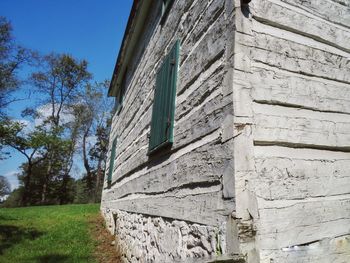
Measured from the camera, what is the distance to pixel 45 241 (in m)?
7.21

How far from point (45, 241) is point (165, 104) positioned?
18.9ft

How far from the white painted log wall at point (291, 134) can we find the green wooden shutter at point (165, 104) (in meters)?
1.27

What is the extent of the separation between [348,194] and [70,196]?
29.3m

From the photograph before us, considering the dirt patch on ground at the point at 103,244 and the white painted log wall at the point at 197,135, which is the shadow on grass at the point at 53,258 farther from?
the white painted log wall at the point at 197,135

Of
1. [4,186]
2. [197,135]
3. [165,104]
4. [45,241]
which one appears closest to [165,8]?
[165,104]

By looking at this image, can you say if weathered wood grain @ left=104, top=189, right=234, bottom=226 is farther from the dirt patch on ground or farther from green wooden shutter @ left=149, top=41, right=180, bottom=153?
the dirt patch on ground

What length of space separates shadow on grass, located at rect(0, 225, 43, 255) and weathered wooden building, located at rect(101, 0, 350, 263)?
5.75 m

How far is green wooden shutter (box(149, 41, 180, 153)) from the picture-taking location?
316cm

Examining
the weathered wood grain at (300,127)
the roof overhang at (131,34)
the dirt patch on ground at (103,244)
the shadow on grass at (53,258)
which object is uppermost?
the roof overhang at (131,34)

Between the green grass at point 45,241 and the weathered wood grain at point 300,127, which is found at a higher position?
the weathered wood grain at point 300,127

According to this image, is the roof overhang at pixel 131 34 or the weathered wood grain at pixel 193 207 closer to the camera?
A: the weathered wood grain at pixel 193 207

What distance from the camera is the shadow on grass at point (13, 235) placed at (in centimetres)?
709

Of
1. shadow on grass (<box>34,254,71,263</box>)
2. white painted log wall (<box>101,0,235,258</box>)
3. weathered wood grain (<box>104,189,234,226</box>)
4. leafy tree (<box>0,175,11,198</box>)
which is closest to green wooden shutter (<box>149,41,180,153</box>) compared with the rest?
white painted log wall (<box>101,0,235,258</box>)

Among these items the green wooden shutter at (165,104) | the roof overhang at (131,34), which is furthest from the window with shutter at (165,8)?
the roof overhang at (131,34)
